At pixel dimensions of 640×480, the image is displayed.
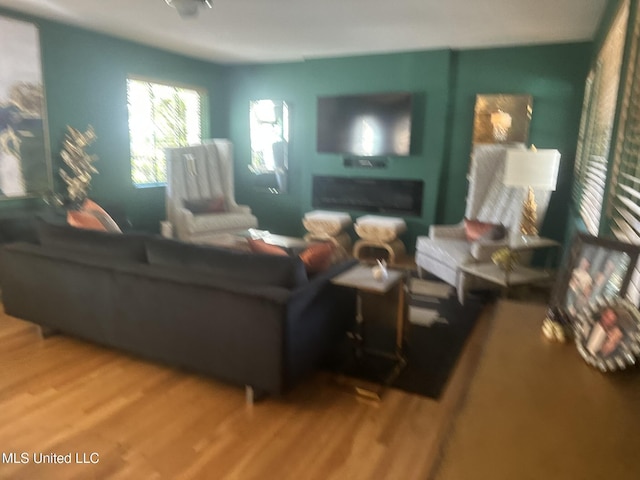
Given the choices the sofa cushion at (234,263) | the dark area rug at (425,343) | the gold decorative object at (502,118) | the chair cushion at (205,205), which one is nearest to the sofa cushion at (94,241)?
the sofa cushion at (234,263)

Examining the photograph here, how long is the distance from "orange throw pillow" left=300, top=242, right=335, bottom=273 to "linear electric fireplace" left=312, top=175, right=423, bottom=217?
3.15 metres

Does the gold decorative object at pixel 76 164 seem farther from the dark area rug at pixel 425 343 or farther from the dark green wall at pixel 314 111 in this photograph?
the dark area rug at pixel 425 343

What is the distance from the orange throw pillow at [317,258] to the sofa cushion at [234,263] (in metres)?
0.16

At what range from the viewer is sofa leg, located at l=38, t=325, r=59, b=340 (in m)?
3.18

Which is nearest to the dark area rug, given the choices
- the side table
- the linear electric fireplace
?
the side table

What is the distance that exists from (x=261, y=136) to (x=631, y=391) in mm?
6055

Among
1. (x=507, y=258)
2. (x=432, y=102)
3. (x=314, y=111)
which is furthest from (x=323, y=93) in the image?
(x=507, y=258)

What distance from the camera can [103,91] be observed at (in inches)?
197

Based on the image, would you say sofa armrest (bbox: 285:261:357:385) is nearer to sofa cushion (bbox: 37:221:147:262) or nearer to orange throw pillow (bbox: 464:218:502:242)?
sofa cushion (bbox: 37:221:147:262)

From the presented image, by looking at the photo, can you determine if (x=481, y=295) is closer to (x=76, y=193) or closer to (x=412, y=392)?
(x=412, y=392)

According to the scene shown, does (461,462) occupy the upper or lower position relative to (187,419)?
upper

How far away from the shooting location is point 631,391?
3.49ft

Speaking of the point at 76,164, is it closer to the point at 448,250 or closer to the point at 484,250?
the point at 448,250

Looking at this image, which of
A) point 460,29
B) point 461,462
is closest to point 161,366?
point 461,462
